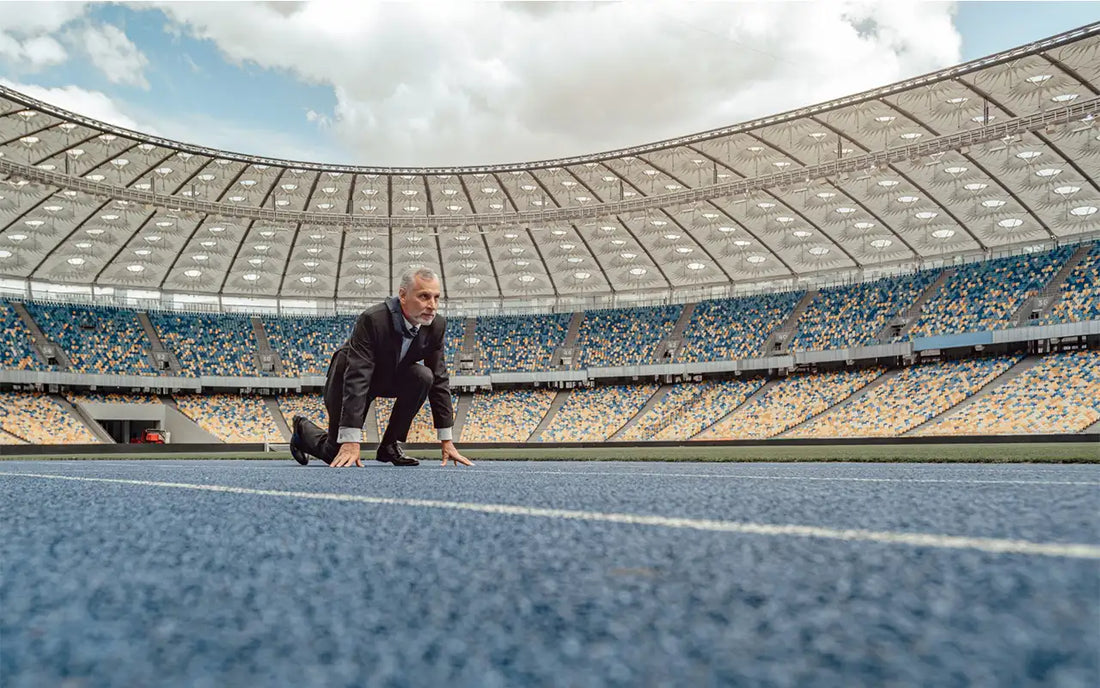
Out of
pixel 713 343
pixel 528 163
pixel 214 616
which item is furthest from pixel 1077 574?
pixel 713 343

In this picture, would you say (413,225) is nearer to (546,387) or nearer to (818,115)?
(546,387)

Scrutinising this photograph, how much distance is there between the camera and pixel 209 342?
5216 cm

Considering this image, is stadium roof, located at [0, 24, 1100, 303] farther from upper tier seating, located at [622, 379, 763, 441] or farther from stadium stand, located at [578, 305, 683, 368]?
upper tier seating, located at [622, 379, 763, 441]

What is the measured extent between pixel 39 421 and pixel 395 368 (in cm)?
4156

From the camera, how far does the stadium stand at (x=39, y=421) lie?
4097 cm

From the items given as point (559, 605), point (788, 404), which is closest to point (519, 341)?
point (788, 404)

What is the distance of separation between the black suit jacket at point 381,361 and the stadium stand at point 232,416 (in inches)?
1557

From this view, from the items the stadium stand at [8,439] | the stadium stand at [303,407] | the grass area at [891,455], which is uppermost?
the grass area at [891,455]

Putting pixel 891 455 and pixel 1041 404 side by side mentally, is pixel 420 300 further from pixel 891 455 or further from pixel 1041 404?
pixel 1041 404

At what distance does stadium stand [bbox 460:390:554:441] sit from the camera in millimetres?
47281

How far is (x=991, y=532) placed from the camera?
1982mm

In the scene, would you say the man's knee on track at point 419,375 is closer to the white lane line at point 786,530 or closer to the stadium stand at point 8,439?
the white lane line at point 786,530

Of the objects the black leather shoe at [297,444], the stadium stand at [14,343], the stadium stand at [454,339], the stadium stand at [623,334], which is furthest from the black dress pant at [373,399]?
the stadium stand at [14,343]

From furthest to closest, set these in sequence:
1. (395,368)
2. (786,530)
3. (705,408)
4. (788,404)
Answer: (705,408)
(788,404)
(395,368)
(786,530)
